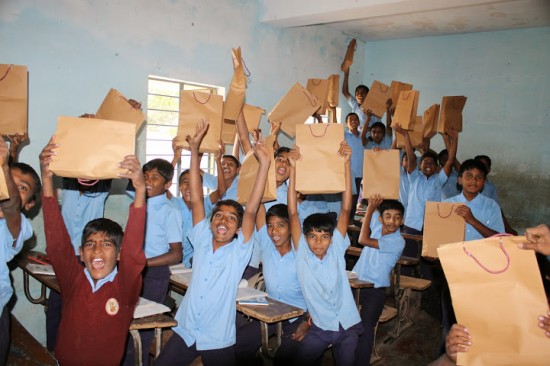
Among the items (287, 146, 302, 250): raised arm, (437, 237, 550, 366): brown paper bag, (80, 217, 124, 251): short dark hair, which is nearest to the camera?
(437, 237, 550, 366): brown paper bag

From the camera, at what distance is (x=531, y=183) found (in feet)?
23.0

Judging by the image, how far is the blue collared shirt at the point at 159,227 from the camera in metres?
3.40

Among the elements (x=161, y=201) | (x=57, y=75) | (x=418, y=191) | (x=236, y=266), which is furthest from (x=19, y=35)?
(x=418, y=191)

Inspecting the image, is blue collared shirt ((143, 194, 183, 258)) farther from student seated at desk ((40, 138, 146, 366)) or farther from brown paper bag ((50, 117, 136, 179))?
brown paper bag ((50, 117, 136, 179))

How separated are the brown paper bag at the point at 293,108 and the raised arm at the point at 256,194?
4.23ft

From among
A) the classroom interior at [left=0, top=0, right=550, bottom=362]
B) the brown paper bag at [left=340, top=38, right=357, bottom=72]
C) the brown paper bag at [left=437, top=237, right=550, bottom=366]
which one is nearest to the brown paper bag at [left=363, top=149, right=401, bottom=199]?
the brown paper bag at [left=437, top=237, right=550, bottom=366]

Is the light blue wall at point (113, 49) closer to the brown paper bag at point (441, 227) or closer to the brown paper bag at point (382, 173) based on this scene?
the brown paper bag at point (382, 173)

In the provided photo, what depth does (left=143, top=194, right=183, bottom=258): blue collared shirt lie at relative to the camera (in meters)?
3.40

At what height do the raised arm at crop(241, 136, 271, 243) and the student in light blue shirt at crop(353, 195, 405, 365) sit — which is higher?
the raised arm at crop(241, 136, 271, 243)

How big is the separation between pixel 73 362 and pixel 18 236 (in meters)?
0.64

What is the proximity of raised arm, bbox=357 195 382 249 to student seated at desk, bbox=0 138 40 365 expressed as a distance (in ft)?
7.31

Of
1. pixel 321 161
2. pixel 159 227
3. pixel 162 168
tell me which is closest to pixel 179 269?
pixel 159 227

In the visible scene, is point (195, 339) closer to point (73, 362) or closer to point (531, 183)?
point (73, 362)

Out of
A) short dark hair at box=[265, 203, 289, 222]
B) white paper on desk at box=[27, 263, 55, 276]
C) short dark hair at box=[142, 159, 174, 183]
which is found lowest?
white paper on desk at box=[27, 263, 55, 276]
